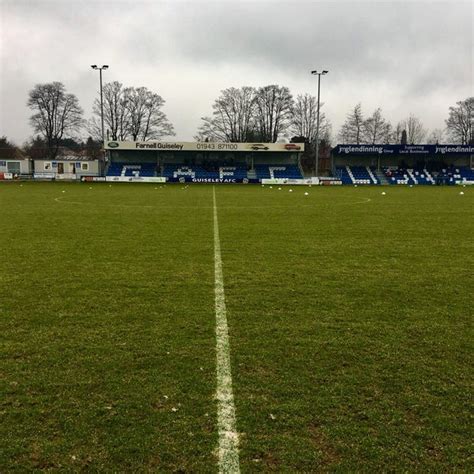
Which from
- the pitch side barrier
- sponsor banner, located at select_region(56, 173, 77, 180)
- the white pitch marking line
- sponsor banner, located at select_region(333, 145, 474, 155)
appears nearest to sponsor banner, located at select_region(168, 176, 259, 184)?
the pitch side barrier

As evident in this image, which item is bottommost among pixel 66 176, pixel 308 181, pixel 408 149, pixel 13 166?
pixel 308 181

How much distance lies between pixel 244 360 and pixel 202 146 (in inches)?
2162

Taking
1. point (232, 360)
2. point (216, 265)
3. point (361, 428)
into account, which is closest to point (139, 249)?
point (216, 265)

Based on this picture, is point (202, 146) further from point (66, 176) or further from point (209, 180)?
point (66, 176)

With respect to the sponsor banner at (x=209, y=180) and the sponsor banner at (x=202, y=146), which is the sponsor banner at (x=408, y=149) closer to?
the sponsor banner at (x=202, y=146)

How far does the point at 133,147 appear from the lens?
56594 millimetres

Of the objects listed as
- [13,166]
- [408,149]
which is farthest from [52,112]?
[408,149]

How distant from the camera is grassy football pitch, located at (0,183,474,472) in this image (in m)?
Result: 2.98

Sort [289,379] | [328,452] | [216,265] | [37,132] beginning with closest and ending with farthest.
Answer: [328,452]
[289,379]
[216,265]
[37,132]

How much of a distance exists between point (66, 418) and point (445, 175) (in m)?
61.6

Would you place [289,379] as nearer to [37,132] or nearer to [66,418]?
[66,418]

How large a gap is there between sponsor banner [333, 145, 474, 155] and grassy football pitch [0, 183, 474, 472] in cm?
5025

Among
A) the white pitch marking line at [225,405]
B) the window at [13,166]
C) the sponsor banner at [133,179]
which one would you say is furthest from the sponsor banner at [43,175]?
the white pitch marking line at [225,405]

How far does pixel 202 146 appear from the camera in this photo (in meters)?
57.6
